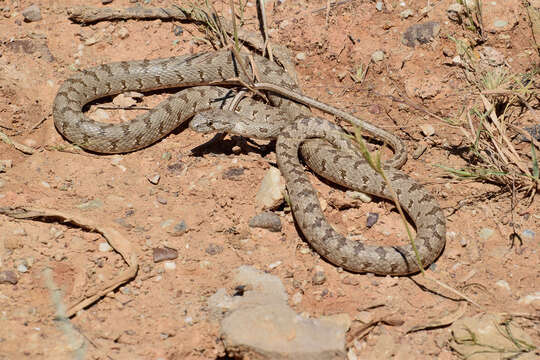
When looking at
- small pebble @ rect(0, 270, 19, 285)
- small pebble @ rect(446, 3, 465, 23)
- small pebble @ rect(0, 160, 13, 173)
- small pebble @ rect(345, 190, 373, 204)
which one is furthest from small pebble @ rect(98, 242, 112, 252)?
small pebble @ rect(446, 3, 465, 23)

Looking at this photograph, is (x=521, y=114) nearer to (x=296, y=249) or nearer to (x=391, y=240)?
(x=391, y=240)

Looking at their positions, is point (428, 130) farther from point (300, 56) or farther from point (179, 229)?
point (179, 229)

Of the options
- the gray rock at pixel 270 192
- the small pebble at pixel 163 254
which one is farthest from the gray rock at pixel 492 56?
the small pebble at pixel 163 254

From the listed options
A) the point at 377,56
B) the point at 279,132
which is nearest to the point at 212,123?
the point at 279,132

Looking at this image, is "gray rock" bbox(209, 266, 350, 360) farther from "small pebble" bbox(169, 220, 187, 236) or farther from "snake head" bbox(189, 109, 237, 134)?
"snake head" bbox(189, 109, 237, 134)

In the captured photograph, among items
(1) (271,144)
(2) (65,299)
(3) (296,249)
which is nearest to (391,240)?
(3) (296,249)

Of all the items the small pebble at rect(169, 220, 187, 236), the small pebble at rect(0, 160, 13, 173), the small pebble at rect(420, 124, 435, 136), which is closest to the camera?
the small pebble at rect(169, 220, 187, 236)
